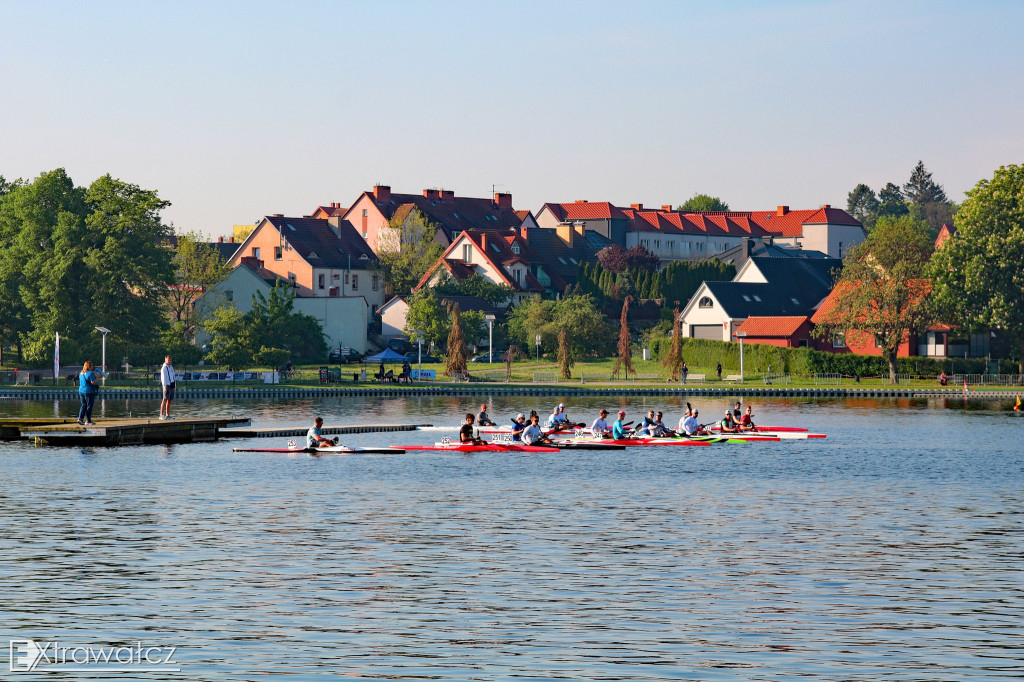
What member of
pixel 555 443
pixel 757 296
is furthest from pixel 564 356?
pixel 555 443

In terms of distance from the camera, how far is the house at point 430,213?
161m

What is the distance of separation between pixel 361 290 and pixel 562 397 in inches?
2260

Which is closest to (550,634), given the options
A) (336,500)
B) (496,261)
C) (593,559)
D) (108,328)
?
(593,559)

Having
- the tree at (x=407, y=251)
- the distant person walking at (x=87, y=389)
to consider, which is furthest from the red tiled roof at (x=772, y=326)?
the distant person walking at (x=87, y=389)

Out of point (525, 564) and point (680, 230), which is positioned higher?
point (680, 230)

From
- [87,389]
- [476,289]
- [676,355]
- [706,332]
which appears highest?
[476,289]

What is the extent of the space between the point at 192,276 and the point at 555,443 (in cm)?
8349

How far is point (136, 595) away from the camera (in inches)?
974

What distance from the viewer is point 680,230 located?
192 m

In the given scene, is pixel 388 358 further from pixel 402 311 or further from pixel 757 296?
pixel 757 296

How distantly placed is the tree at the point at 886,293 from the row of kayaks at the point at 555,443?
148ft

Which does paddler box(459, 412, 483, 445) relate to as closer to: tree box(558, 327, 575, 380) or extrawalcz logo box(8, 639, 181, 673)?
extrawalcz logo box(8, 639, 181, 673)

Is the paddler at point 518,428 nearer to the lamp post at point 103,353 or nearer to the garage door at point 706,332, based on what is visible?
the lamp post at point 103,353

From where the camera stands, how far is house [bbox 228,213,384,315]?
145 metres
